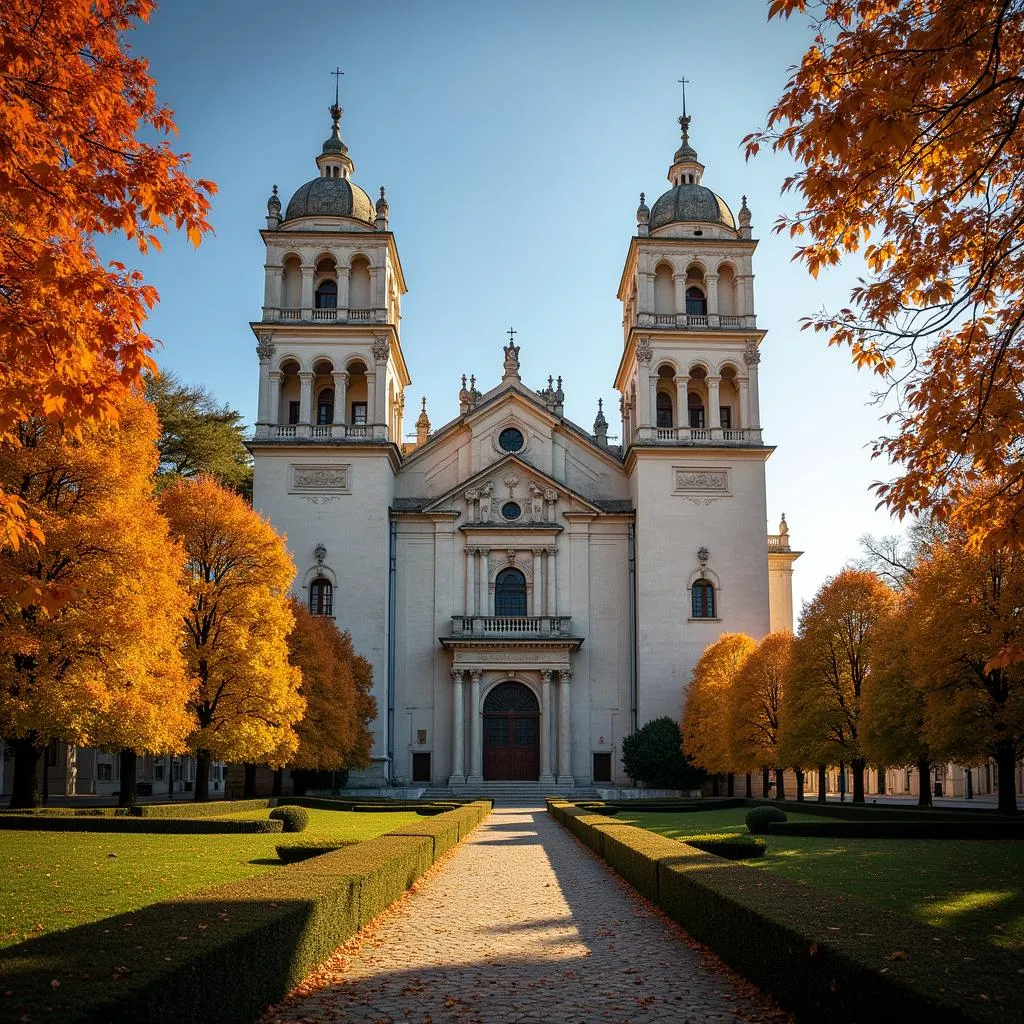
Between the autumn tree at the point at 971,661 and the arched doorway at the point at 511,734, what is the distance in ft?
85.8

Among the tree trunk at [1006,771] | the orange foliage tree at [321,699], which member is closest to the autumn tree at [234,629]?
the orange foliage tree at [321,699]

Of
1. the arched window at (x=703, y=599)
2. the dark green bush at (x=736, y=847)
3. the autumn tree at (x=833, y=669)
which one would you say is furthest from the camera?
the arched window at (x=703, y=599)

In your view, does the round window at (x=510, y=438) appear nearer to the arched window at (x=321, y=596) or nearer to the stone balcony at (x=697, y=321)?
the stone balcony at (x=697, y=321)

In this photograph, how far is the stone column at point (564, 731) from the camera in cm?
5009

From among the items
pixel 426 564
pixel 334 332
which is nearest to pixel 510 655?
pixel 426 564

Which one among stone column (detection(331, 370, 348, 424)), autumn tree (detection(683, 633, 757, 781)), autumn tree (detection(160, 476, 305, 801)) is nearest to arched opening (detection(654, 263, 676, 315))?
stone column (detection(331, 370, 348, 424))

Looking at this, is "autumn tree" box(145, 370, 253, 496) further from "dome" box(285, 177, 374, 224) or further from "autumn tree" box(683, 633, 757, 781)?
"autumn tree" box(683, 633, 757, 781)

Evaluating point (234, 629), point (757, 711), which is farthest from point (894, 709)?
point (234, 629)

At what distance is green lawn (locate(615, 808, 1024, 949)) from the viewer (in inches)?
488

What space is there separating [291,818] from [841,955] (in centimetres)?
1986

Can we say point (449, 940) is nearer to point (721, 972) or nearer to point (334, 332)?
point (721, 972)

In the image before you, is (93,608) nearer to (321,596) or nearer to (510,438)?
(321,596)

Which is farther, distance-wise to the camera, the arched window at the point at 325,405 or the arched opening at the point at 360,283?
the arched opening at the point at 360,283

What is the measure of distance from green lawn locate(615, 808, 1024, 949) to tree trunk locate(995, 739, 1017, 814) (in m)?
4.70
